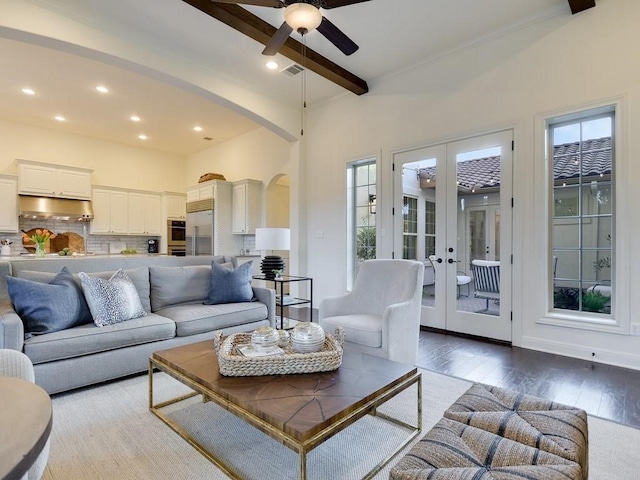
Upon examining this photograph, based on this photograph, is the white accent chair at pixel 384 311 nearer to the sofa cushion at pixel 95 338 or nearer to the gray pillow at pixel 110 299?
the sofa cushion at pixel 95 338

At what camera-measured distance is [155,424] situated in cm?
202

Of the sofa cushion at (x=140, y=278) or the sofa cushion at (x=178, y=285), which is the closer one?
the sofa cushion at (x=140, y=278)

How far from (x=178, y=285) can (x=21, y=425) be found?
2.81 m

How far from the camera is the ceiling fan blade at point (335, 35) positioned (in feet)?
8.66

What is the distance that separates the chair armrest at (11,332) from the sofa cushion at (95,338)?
0.29ft

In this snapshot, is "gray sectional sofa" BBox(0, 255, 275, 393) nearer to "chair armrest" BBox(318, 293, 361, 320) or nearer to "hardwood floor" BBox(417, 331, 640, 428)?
"chair armrest" BBox(318, 293, 361, 320)

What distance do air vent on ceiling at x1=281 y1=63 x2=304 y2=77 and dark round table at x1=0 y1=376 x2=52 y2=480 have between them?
430 cm

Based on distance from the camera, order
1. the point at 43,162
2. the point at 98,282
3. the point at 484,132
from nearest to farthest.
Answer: the point at 98,282, the point at 484,132, the point at 43,162

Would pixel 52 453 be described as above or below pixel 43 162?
below

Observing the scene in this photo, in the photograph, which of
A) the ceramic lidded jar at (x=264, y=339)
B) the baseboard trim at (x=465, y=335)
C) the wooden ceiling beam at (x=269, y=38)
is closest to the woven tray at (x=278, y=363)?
the ceramic lidded jar at (x=264, y=339)

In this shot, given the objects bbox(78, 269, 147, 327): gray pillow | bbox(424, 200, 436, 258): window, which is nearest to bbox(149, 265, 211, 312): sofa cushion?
bbox(78, 269, 147, 327): gray pillow

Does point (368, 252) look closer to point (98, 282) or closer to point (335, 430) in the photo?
point (98, 282)

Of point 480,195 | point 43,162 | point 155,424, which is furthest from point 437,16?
point 43,162

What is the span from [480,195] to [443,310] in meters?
1.44
